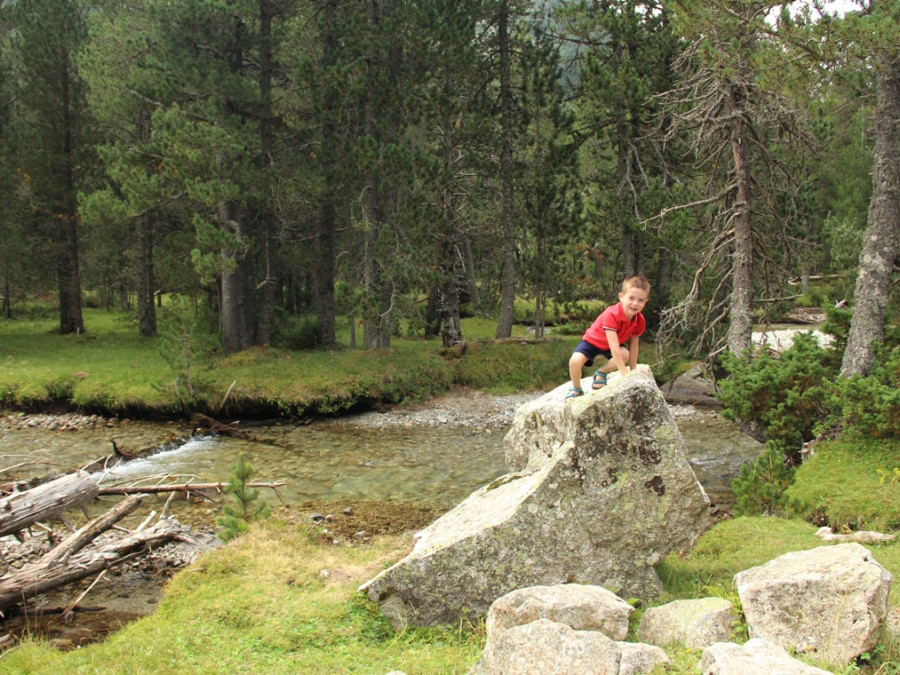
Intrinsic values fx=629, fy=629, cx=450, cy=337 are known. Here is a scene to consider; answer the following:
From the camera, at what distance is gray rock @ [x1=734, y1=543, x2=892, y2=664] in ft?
13.5

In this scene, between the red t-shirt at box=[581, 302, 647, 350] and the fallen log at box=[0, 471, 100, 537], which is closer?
the red t-shirt at box=[581, 302, 647, 350]

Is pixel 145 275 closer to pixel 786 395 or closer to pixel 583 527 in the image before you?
pixel 786 395

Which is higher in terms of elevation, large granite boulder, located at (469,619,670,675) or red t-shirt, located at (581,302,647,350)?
red t-shirt, located at (581,302,647,350)

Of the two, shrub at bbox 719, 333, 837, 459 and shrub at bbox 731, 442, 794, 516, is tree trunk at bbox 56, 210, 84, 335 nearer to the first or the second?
shrub at bbox 719, 333, 837, 459

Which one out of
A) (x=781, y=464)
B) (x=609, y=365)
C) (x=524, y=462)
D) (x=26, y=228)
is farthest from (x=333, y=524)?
(x=26, y=228)

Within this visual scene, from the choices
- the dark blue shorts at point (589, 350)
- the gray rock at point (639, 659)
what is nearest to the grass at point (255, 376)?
the dark blue shorts at point (589, 350)

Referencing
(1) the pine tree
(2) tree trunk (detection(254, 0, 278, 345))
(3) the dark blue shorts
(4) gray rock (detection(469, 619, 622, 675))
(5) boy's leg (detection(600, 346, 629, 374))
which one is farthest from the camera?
(1) the pine tree

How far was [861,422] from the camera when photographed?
9305mm

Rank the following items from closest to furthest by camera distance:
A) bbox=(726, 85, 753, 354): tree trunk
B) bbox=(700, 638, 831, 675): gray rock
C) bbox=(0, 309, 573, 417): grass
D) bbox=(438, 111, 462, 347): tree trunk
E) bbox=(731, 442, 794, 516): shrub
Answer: bbox=(700, 638, 831, 675): gray rock
bbox=(731, 442, 794, 516): shrub
bbox=(726, 85, 753, 354): tree trunk
bbox=(0, 309, 573, 417): grass
bbox=(438, 111, 462, 347): tree trunk

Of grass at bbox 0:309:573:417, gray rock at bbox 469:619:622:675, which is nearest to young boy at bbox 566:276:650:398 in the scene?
gray rock at bbox 469:619:622:675

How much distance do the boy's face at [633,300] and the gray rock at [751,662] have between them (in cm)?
376

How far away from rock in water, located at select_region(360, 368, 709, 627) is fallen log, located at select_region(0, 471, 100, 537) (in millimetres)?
4456

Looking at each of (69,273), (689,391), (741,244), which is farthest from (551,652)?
(69,273)

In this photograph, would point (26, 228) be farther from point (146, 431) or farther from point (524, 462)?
point (524, 462)
